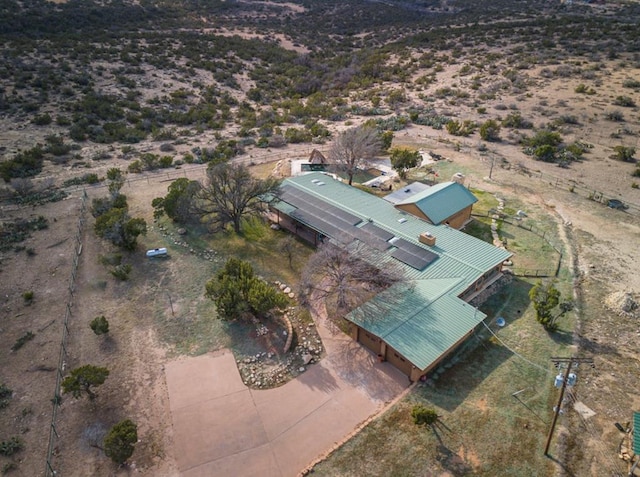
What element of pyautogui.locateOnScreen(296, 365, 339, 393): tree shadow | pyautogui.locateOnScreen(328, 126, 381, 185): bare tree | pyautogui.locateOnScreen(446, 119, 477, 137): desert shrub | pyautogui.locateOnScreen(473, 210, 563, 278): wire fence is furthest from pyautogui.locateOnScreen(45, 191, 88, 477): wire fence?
pyautogui.locateOnScreen(446, 119, 477, 137): desert shrub

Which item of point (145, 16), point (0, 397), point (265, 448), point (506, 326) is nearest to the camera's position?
point (265, 448)

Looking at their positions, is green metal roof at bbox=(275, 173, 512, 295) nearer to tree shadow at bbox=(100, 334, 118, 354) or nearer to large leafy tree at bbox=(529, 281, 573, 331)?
large leafy tree at bbox=(529, 281, 573, 331)

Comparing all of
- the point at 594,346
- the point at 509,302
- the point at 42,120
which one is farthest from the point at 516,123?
the point at 42,120

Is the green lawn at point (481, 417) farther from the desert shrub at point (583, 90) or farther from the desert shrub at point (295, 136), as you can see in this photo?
the desert shrub at point (583, 90)

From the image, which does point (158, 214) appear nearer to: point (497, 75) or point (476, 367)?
point (476, 367)

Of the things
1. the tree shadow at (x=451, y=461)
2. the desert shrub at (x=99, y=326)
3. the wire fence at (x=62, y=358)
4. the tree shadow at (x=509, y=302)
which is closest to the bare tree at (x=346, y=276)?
the tree shadow at (x=509, y=302)

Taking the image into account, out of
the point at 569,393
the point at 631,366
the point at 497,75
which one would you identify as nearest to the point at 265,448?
the point at 569,393
